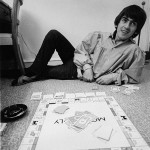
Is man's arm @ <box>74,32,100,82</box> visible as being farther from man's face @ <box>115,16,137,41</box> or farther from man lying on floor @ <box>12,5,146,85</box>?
man's face @ <box>115,16,137,41</box>

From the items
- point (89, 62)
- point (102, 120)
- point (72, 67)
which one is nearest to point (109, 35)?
point (89, 62)

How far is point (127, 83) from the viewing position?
4.42ft

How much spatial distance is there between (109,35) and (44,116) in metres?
1.01

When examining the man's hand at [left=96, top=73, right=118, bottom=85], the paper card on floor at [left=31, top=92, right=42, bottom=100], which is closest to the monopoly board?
the paper card on floor at [left=31, top=92, right=42, bottom=100]

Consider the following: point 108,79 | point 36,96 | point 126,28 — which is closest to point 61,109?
point 36,96

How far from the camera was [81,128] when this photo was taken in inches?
26.3

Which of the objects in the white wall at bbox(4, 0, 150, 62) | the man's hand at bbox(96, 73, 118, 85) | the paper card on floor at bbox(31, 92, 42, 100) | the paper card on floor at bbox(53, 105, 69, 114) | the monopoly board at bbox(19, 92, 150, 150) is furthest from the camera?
the white wall at bbox(4, 0, 150, 62)

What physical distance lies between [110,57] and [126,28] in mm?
266

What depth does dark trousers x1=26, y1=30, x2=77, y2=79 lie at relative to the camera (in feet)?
4.56

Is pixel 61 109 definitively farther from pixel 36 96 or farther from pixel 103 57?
pixel 103 57

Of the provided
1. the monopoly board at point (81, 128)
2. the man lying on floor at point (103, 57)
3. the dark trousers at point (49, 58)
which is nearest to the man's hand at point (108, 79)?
the man lying on floor at point (103, 57)

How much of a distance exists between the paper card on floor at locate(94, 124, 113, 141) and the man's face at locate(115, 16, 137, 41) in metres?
0.91

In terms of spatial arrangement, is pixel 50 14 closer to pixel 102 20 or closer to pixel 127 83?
pixel 102 20

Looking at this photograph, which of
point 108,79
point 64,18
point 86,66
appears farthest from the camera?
point 64,18
